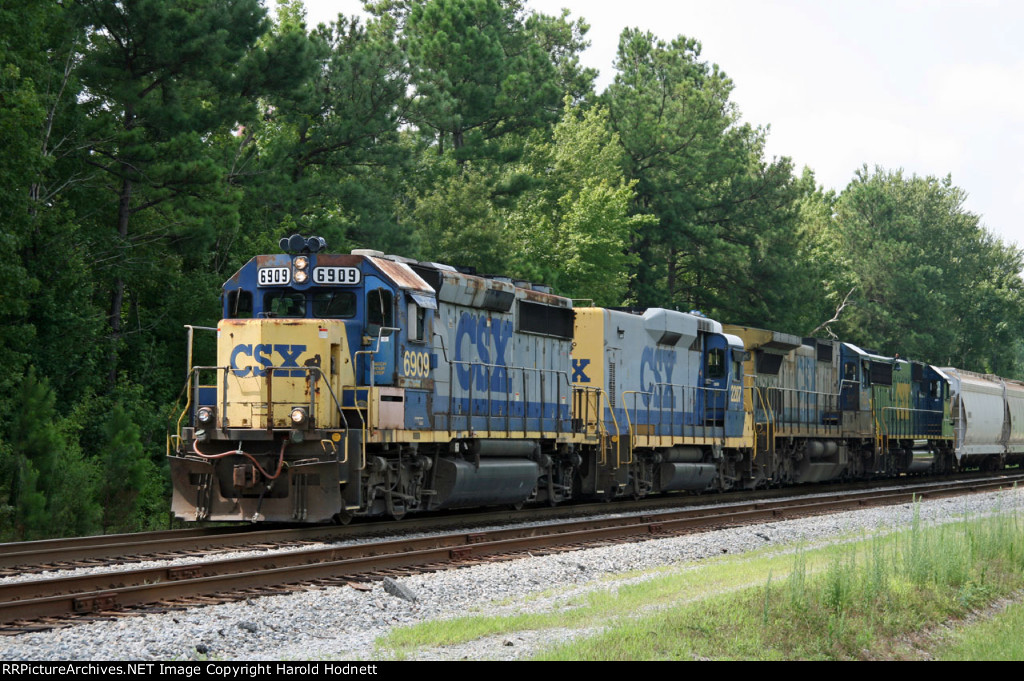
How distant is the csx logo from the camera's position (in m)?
14.3

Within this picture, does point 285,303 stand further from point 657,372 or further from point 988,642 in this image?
point 988,642

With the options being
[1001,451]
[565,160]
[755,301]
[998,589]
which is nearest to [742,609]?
[998,589]

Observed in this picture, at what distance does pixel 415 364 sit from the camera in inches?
610

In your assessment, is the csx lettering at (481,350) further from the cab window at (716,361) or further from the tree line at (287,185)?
the cab window at (716,361)

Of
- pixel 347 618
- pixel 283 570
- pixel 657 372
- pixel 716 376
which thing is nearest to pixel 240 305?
pixel 283 570

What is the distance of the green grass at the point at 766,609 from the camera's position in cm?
797

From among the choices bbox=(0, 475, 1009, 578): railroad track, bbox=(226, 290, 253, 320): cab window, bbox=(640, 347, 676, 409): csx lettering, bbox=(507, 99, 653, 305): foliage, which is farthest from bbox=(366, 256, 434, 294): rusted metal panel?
bbox=(507, 99, 653, 305): foliage

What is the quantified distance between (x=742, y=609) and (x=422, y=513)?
10.0 metres

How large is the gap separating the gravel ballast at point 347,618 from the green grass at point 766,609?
0.99 feet

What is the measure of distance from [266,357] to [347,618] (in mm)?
6063

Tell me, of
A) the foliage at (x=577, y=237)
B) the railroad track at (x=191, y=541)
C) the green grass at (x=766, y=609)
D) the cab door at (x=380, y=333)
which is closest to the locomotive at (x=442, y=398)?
the cab door at (x=380, y=333)

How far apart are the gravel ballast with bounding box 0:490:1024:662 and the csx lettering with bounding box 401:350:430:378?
3.59 metres

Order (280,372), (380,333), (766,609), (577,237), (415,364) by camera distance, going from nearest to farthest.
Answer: (766,609) < (280,372) < (380,333) < (415,364) < (577,237)

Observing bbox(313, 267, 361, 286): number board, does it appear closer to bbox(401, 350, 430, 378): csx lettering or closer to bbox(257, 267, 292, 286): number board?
bbox(257, 267, 292, 286): number board
